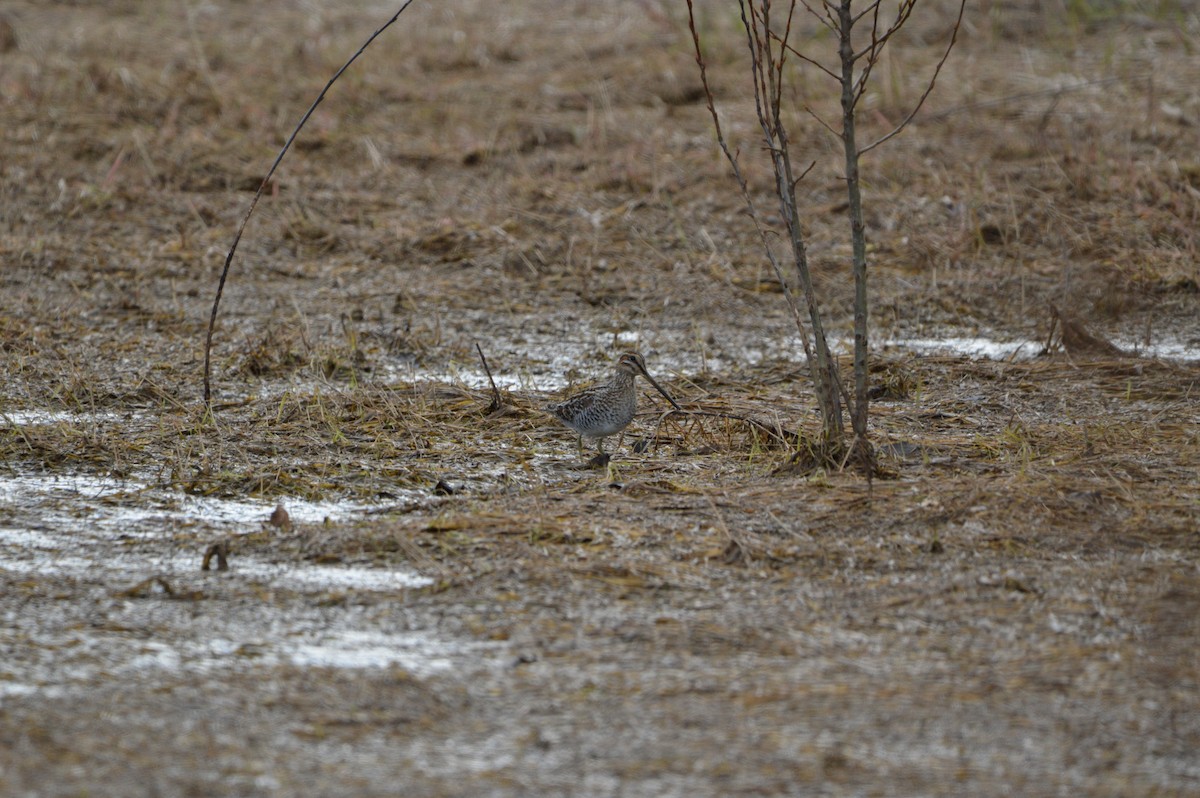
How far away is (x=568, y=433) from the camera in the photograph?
5859mm

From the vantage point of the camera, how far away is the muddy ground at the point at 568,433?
3225 mm

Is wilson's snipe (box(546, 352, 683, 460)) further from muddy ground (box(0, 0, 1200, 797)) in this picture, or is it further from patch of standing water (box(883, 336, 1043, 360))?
patch of standing water (box(883, 336, 1043, 360))

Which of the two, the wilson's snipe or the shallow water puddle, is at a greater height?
the wilson's snipe

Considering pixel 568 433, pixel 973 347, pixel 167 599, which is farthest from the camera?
pixel 973 347

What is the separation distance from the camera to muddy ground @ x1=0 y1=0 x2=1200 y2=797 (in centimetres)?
322

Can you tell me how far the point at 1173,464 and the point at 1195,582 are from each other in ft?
3.77

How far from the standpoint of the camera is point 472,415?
5926mm

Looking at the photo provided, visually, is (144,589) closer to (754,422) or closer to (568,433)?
(568,433)

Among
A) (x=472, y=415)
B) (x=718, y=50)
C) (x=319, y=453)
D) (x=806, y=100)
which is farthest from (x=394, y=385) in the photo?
(x=718, y=50)

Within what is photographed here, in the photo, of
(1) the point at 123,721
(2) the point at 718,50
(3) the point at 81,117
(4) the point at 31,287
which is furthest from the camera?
(2) the point at 718,50

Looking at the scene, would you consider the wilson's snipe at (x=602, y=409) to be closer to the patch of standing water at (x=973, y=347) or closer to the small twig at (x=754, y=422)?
the small twig at (x=754, y=422)

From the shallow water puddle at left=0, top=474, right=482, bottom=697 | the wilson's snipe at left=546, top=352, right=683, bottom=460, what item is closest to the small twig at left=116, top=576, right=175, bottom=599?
the shallow water puddle at left=0, top=474, right=482, bottom=697

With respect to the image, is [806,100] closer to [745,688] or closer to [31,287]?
[31,287]

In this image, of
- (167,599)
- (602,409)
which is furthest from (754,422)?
(167,599)
